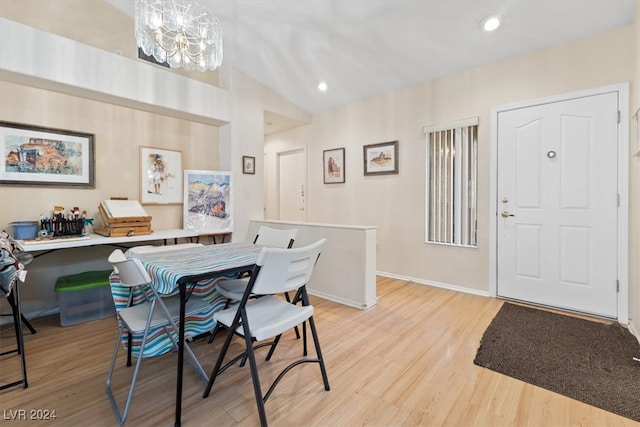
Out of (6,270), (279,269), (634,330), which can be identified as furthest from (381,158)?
(6,270)

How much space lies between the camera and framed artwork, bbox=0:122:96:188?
262 cm

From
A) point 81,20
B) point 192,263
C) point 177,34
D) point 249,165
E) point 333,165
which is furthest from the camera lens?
point 333,165

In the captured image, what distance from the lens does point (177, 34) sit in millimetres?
2221

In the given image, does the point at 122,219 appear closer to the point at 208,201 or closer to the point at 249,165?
the point at 208,201

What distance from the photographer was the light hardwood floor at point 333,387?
1511 millimetres

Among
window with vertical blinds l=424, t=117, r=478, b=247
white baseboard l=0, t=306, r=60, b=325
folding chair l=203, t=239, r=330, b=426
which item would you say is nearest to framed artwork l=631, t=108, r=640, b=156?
window with vertical blinds l=424, t=117, r=478, b=247

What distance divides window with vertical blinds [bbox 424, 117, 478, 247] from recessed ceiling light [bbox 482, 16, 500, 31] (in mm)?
919

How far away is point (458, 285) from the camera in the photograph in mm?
3523

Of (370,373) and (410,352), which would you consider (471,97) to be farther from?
(370,373)

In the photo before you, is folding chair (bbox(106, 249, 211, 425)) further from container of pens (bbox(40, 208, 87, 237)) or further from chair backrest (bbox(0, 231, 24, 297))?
container of pens (bbox(40, 208, 87, 237))

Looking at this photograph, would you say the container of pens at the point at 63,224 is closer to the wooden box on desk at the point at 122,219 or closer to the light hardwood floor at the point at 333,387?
the wooden box on desk at the point at 122,219

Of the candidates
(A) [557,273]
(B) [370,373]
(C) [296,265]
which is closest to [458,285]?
(A) [557,273]

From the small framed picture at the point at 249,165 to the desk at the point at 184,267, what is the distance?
6.82 ft

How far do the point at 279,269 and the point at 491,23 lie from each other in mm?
2931
